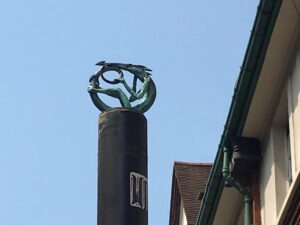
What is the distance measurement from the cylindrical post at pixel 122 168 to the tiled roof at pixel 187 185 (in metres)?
1.67

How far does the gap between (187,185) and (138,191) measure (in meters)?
2.59

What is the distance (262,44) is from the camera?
799 inches

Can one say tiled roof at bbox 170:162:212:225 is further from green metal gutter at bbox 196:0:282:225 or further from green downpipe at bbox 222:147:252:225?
green downpipe at bbox 222:147:252:225

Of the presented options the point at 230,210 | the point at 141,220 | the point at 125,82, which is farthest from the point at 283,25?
the point at 125,82

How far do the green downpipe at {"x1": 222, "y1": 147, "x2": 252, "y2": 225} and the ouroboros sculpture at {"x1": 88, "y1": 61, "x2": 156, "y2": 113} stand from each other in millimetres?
7798

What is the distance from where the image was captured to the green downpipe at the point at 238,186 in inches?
902

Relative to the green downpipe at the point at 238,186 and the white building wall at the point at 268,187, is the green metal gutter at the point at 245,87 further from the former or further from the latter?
the white building wall at the point at 268,187

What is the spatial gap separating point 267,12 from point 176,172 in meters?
12.8

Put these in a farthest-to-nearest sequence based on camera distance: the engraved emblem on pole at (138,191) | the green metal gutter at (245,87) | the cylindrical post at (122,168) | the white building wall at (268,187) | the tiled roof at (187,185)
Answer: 1. the tiled roof at (187,185)
2. the engraved emblem on pole at (138,191)
3. the cylindrical post at (122,168)
4. the white building wall at (268,187)
5. the green metal gutter at (245,87)

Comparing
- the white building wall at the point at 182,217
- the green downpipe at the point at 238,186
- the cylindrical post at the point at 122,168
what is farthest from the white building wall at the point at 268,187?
the white building wall at the point at 182,217

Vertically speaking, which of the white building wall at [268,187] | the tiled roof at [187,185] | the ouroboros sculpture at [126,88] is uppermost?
the ouroboros sculpture at [126,88]

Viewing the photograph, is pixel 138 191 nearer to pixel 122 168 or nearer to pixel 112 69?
pixel 122 168

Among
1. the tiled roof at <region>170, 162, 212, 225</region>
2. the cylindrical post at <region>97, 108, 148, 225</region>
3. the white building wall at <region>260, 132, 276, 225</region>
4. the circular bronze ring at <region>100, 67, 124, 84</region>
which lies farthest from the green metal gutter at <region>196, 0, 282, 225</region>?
the circular bronze ring at <region>100, 67, 124, 84</region>

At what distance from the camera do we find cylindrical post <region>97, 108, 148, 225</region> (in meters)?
28.8
